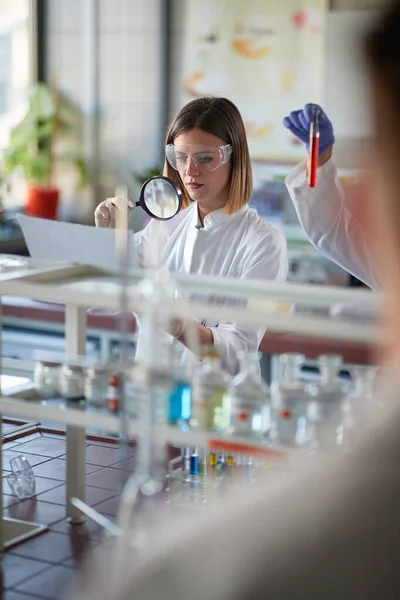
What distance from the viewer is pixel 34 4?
22.0ft

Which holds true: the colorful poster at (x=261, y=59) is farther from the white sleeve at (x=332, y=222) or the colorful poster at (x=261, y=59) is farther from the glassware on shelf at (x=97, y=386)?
the glassware on shelf at (x=97, y=386)

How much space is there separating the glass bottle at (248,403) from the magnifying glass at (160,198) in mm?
767

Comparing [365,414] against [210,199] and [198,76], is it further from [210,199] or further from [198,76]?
[198,76]

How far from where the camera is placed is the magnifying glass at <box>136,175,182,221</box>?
246cm

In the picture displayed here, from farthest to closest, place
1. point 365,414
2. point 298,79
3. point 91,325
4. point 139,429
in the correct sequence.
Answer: point 298,79, point 91,325, point 139,429, point 365,414

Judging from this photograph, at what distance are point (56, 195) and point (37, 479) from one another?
4349 mm

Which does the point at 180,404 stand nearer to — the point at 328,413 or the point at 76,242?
the point at 328,413

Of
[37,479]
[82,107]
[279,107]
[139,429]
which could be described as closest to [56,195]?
[82,107]

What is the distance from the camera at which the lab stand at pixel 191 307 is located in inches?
67.2

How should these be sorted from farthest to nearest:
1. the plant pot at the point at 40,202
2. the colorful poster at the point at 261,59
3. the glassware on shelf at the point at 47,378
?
the plant pot at the point at 40,202 < the colorful poster at the point at 261,59 < the glassware on shelf at the point at 47,378

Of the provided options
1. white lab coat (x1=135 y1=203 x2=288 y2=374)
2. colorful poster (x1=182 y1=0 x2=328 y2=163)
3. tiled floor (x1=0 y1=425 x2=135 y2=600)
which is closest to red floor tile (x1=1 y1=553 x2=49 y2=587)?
tiled floor (x1=0 y1=425 x2=135 y2=600)

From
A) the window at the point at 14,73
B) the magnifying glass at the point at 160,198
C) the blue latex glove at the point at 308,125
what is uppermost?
the window at the point at 14,73

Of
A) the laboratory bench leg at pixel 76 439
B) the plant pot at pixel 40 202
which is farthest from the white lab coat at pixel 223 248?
the plant pot at pixel 40 202

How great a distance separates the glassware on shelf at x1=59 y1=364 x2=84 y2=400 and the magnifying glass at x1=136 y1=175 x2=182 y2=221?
61 centimetres
